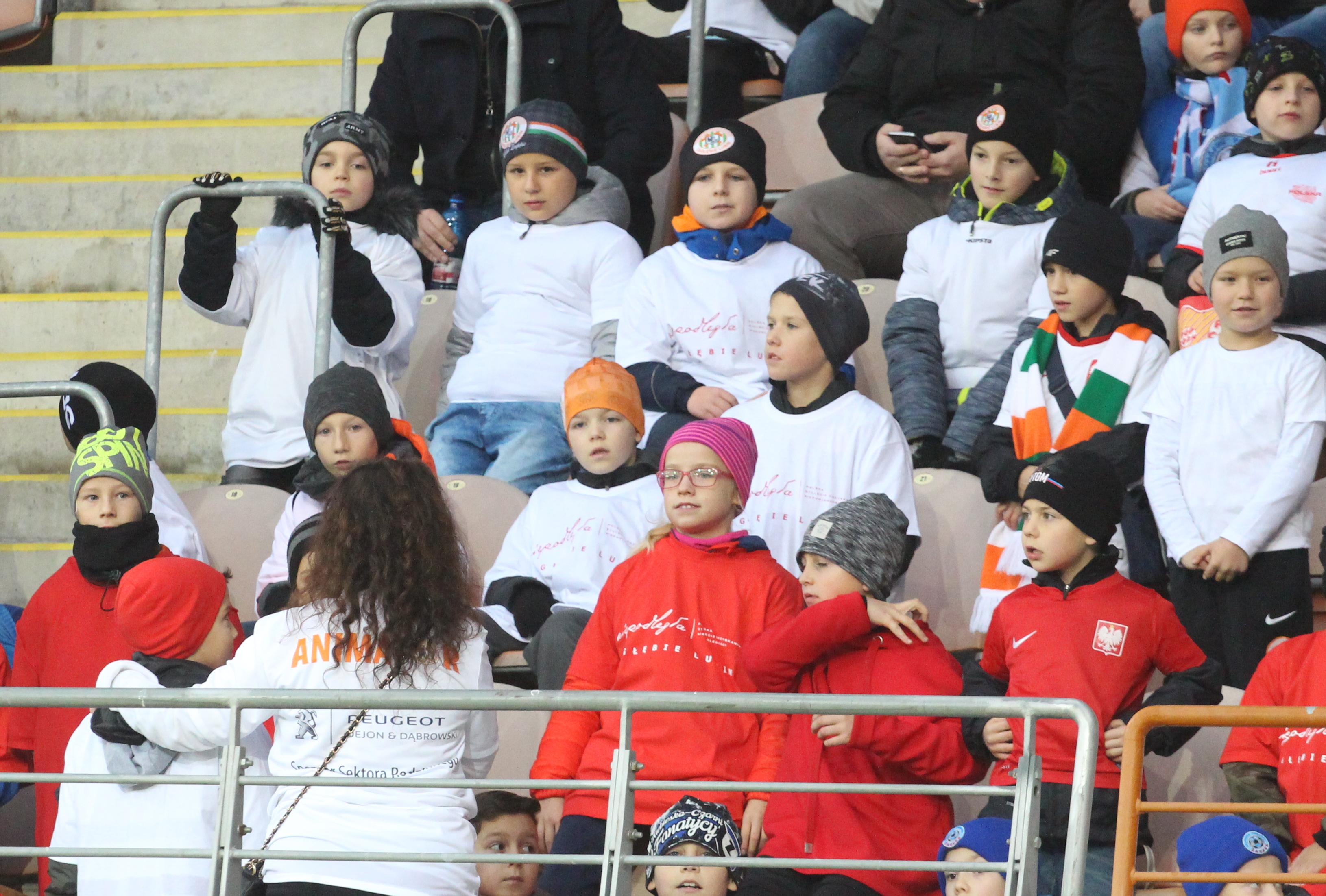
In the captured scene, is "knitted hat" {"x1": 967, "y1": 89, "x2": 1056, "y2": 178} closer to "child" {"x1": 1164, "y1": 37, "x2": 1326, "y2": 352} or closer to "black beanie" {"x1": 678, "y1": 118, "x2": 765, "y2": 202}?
"child" {"x1": 1164, "y1": 37, "x2": 1326, "y2": 352}

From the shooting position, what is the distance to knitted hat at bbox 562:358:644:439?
16.3ft

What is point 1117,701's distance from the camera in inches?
156

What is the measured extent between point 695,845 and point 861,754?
434mm

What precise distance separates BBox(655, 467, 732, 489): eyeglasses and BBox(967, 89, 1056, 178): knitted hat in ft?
5.78

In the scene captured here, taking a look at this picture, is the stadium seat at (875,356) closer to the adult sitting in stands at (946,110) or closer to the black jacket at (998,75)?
the adult sitting in stands at (946,110)

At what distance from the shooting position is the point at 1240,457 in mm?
4730

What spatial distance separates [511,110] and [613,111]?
499 mm

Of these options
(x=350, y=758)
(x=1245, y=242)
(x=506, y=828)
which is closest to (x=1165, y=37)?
(x=1245, y=242)

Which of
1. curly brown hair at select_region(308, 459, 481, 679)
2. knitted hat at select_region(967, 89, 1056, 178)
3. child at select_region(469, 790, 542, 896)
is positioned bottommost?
child at select_region(469, 790, 542, 896)

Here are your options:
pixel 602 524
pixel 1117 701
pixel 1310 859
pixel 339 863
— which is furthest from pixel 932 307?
pixel 339 863

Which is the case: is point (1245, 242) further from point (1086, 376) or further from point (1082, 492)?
point (1082, 492)

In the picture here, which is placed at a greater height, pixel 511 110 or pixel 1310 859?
pixel 511 110

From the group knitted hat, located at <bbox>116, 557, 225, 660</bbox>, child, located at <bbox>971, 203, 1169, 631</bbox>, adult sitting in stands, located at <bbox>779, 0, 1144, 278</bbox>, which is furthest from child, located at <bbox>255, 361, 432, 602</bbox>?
adult sitting in stands, located at <bbox>779, 0, 1144, 278</bbox>

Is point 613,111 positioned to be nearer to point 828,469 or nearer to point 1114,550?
point 828,469
